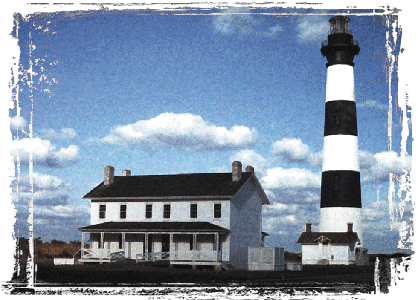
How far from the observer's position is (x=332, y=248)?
1601 inches

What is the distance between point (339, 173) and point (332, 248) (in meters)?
5.17

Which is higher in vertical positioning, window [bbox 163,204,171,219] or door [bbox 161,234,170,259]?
window [bbox 163,204,171,219]

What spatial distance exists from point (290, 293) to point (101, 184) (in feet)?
85.0

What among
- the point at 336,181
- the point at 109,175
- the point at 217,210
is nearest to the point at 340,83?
the point at 336,181

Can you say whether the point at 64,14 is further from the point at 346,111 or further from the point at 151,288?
the point at 346,111

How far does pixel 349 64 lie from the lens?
4153 cm

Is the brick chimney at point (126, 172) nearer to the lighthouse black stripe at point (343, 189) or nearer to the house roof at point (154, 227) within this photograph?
the house roof at point (154, 227)

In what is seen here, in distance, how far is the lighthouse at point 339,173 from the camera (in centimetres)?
3981

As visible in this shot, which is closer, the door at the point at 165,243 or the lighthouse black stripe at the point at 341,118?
the door at the point at 165,243

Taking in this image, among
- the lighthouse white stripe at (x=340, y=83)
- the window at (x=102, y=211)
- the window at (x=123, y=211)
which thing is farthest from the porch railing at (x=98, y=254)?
the lighthouse white stripe at (x=340, y=83)

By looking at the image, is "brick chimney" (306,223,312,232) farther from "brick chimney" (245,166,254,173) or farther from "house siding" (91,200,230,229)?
"house siding" (91,200,230,229)

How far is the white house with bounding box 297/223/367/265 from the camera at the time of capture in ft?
130

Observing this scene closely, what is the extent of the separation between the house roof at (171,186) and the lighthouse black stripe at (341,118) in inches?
253

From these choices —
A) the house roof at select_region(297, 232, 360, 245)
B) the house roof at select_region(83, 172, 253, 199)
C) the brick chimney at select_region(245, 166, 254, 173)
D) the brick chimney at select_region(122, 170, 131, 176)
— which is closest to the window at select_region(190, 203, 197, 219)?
the house roof at select_region(83, 172, 253, 199)
